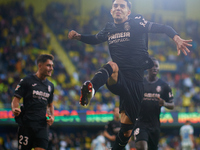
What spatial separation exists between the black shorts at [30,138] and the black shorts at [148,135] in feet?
6.58

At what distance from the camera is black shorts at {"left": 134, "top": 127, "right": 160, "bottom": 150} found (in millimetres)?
7117

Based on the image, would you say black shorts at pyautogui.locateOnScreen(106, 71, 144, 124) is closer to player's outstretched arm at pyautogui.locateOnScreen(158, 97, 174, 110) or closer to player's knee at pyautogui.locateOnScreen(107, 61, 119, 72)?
player's knee at pyautogui.locateOnScreen(107, 61, 119, 72)

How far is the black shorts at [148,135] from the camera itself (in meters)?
7.12

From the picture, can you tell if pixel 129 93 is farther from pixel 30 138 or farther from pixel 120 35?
pixel 30 138

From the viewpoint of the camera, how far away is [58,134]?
1894cm

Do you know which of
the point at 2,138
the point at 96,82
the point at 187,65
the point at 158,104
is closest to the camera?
the point at 96,82

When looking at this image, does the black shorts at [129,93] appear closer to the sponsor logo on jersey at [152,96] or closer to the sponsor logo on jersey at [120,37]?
the sponsor logo on jersey at [120,37]

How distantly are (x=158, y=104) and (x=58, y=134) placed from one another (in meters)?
12.4

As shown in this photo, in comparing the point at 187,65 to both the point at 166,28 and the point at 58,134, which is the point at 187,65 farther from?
the point at 166,28

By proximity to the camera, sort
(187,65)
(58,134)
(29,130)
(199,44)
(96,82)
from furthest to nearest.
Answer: (199,44) < (187,65) < (58,134) < (29,130) < (96,82)

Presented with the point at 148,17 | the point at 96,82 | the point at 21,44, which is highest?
the point at 148,17

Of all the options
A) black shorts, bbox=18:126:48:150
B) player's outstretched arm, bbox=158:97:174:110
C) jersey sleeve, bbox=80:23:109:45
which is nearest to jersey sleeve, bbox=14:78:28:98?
black shorts, bbox=18:126:48:150

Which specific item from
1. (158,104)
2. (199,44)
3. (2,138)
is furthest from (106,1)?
(158,104)

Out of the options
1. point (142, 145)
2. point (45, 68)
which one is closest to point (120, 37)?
point (45, 68)
